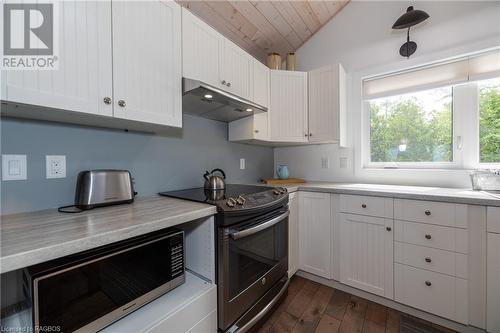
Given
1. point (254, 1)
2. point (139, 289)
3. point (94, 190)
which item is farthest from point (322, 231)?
point (254, 1)

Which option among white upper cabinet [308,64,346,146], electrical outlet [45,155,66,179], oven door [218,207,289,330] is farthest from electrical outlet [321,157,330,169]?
electrical outlet [45,155,66,179]

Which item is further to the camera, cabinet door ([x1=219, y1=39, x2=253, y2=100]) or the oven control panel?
cabinet door ([x1=219, y1=39, x2=253, y2=100])

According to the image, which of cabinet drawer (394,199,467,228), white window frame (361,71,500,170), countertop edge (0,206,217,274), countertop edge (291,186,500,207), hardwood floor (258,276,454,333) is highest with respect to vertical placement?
white window frame (361,71,500,170)

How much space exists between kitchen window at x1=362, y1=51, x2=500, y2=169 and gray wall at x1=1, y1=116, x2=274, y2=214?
1502mm

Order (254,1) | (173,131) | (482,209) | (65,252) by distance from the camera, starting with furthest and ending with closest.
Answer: (254,1)
(173,131)
(482,209)
(65,252)

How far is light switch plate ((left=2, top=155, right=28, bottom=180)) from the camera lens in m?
0.94

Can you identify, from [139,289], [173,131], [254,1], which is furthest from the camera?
[254,1]

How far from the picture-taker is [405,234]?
1.50 m

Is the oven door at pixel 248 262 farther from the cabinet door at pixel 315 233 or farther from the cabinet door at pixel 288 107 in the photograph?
the cabinet door at pixel 288 107

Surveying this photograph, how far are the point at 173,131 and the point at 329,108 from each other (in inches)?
59.5

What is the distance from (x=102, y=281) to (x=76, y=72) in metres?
0.86

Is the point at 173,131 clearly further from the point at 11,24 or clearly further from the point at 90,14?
the point at 11,24

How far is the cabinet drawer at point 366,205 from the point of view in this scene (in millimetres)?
1565

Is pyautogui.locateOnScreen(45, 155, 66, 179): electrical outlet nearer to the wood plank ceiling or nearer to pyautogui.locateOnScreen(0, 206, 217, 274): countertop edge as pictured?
pyautogui.locateOnScreen(0, 206, 217, 274): countertop edge
